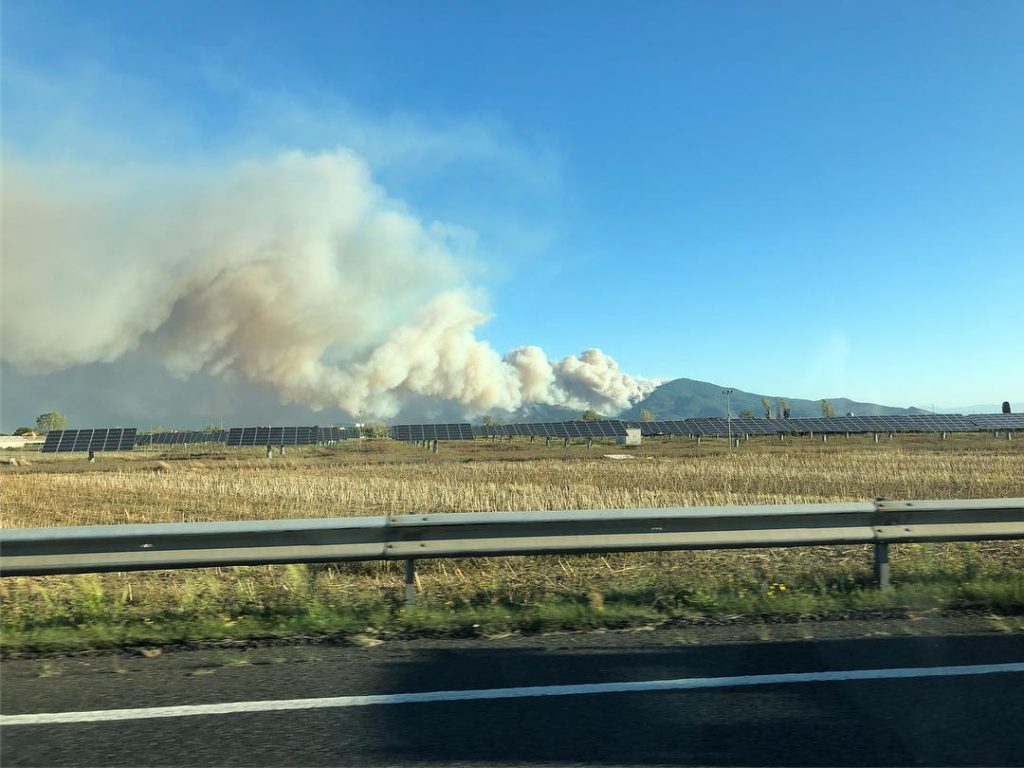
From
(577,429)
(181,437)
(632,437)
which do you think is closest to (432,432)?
(577,429)

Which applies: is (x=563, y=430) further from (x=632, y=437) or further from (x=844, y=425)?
(x=844, y=425)

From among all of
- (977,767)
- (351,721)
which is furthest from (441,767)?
(977,767)

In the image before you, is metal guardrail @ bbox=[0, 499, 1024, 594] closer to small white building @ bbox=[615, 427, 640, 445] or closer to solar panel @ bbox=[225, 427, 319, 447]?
solar panel @ bbox=[225, 427, 319, 447]

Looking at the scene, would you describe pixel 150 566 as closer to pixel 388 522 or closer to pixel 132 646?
pixel 132 646

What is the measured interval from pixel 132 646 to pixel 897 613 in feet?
21.3

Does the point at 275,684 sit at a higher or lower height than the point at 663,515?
lower

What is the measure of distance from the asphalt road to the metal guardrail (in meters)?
1.10

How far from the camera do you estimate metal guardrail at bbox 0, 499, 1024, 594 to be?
6.96 m

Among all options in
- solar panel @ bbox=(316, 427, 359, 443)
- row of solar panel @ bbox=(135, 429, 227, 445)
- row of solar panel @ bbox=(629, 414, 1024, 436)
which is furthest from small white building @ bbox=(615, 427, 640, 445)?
row of solar panel @ bbox=(135, 429, 227, 445)

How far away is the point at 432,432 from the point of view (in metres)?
94.9

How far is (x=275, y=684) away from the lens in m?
5.36

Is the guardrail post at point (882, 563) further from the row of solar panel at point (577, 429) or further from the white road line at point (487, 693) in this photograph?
the row of solar panel at point (577, 429)

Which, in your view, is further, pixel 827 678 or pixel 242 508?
pixel 242 508

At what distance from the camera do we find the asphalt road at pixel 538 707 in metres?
4.23
